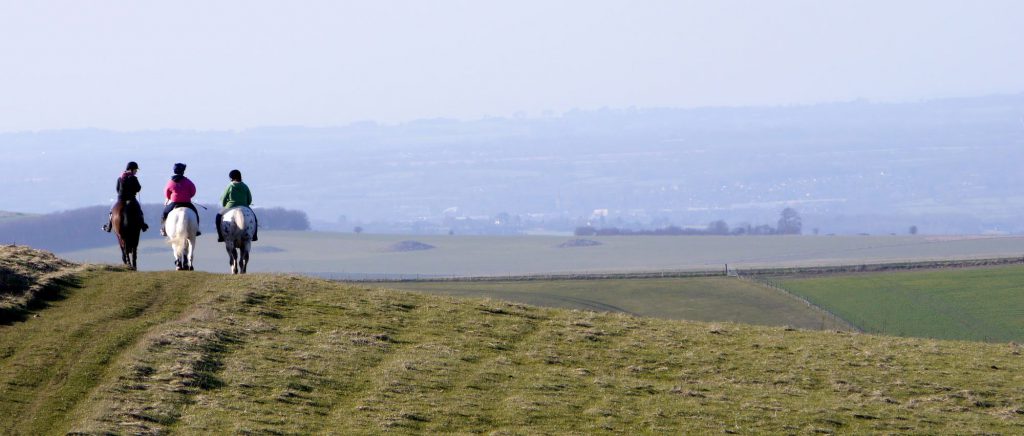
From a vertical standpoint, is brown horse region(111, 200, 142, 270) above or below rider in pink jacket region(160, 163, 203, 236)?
below

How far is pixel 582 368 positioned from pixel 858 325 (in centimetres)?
4578

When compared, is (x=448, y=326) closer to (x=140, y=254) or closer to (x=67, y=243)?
(x=140, y=254)

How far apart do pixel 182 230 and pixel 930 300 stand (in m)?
58.5

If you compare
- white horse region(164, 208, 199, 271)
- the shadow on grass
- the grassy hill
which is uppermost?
white horse region(164, 208, 199, 271)

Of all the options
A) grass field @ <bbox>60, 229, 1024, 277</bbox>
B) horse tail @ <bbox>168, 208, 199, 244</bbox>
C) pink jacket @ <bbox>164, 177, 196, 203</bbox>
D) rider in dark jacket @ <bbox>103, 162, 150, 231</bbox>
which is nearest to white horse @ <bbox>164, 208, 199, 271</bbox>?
horse tail @ <bbox>168, 208, 199, 244</bbox>

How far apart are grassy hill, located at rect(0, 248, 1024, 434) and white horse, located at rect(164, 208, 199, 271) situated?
47.8 inches

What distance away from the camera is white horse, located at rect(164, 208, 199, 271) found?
35.0 m

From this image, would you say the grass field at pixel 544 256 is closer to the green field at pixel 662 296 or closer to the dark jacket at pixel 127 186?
the green field at pixel 662 296

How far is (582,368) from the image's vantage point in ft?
94.9

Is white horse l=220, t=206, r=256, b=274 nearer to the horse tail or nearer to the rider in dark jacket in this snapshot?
the horse tail

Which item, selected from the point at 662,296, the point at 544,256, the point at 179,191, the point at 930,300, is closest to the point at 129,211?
the point at 179,191

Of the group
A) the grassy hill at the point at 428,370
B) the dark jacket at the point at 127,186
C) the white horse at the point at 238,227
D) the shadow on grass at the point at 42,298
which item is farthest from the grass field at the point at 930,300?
the shadow on grass at the point at 42,298

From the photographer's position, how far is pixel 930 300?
8312 cm

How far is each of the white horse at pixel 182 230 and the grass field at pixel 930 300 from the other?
135 feet
